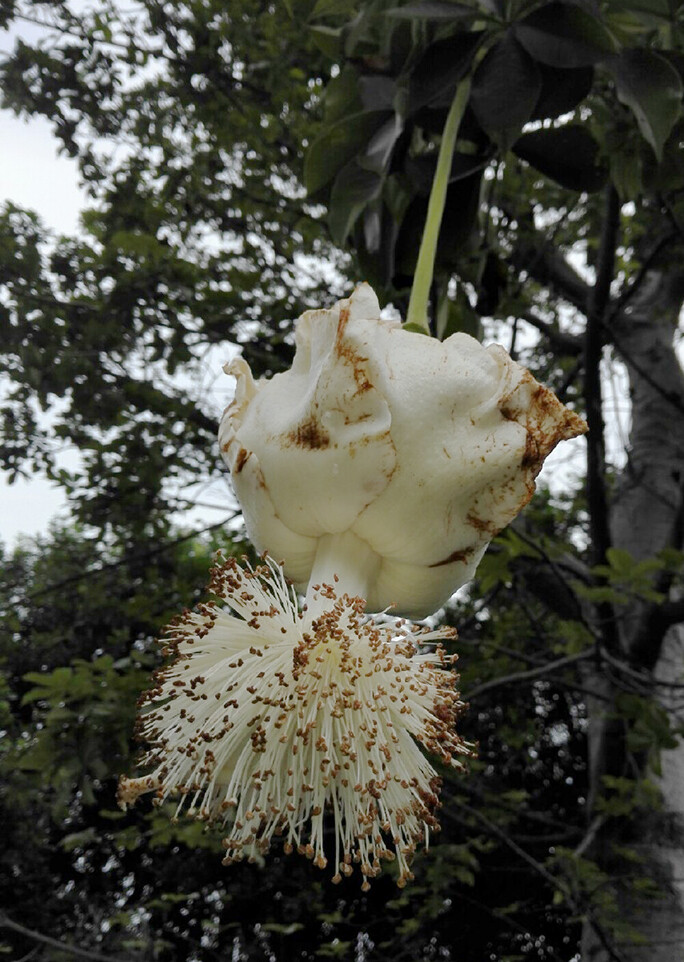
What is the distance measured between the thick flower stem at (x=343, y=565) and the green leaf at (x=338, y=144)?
2.43 ft

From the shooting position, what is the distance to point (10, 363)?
2732 mm

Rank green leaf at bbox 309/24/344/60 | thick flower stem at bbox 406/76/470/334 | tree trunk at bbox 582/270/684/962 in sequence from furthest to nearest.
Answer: tree trunk at bbox 582/270/684/962 → green leaf at bbox 309/24/344/60 → thick flower stem at bbox 406/76/470/334

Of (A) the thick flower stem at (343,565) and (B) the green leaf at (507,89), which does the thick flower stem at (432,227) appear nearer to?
(B) the green leaf at (507,89)

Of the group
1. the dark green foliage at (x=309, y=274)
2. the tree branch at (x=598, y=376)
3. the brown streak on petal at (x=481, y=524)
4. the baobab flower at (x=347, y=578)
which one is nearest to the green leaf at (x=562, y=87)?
the dark green foliage at (x=309, y=274)

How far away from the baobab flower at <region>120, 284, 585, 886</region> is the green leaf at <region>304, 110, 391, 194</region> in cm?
61

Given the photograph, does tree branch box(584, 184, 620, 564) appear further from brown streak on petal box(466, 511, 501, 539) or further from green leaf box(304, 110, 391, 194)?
brown streak on petal box(466, 511, 501, 539)

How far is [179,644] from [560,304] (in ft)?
Answer: 13.0

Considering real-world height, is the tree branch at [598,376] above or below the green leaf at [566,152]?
above

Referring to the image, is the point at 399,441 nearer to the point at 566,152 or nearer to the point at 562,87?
the point at 562,87

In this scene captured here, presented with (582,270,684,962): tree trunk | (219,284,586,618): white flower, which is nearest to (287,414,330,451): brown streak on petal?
(219,284,586,618): white flower

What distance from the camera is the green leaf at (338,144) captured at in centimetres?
119

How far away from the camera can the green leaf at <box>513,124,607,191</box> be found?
49.6 inches

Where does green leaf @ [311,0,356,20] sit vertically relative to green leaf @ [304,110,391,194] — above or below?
above

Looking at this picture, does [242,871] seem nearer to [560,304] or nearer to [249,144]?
[560,304]
